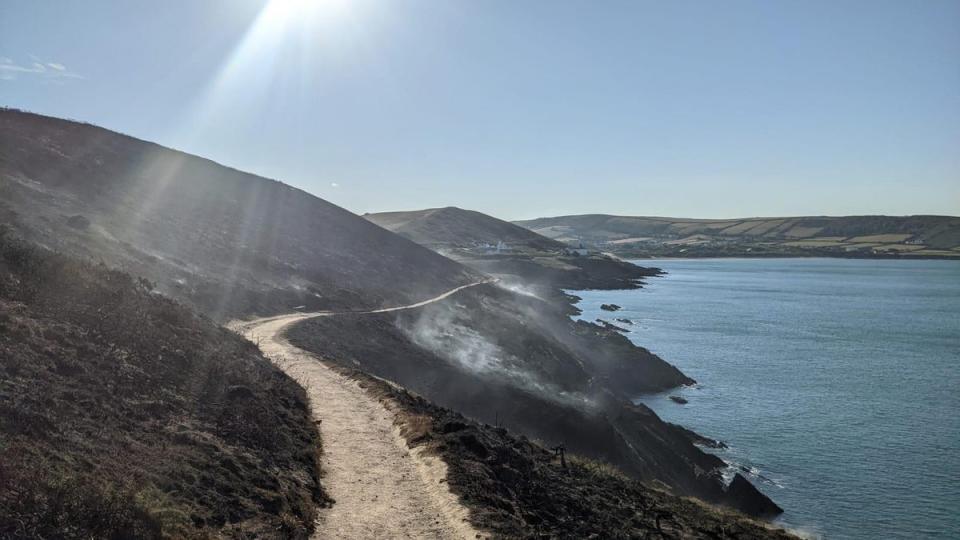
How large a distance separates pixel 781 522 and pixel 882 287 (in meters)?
134

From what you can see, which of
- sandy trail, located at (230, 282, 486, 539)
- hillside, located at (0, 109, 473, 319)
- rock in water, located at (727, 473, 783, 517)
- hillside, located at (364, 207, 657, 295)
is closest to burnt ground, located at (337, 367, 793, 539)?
sandy trail, located at (230, 282, 486, 539)

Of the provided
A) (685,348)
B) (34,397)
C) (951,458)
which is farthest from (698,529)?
(685,348)

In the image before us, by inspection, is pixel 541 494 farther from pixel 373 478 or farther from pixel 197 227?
pixel 197 227

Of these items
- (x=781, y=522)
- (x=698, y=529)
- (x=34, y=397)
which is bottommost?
(x=781, y=522)

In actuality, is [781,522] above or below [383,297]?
below

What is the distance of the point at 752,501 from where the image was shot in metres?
33.4

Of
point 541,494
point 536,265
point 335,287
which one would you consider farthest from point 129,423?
point 536,265

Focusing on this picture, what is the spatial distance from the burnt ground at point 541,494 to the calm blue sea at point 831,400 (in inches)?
557

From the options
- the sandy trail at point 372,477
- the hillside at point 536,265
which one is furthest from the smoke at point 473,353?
the hillside at point 536,265

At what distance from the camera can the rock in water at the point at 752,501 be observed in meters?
33.0

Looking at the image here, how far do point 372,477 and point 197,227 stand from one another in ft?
178


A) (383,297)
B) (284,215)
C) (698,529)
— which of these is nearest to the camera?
(698,529)

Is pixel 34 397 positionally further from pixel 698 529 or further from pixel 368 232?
pixel 368 232

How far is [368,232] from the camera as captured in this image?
98062mm
